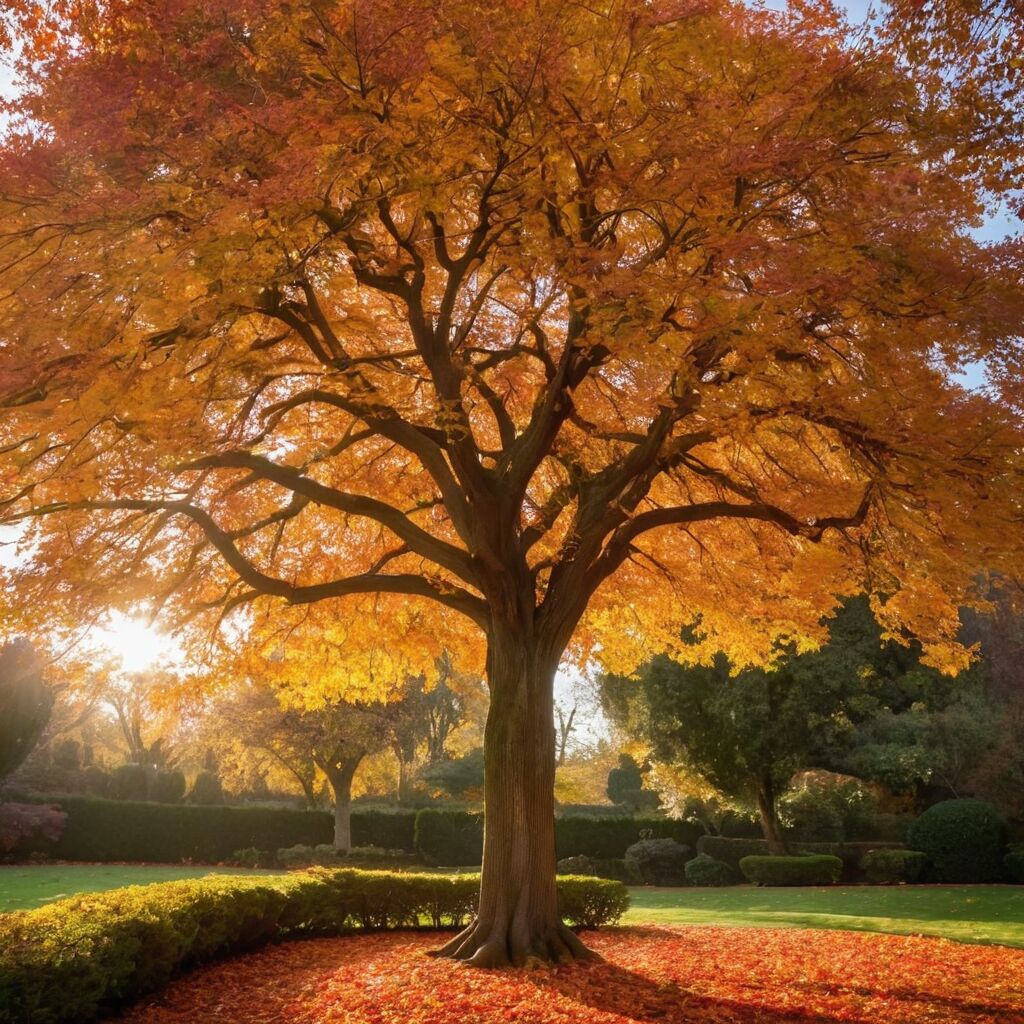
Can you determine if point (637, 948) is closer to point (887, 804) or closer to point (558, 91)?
point (558, 91)

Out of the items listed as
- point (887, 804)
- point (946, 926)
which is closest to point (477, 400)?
point (946, 926)

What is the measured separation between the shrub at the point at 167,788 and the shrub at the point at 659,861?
16.0 meters

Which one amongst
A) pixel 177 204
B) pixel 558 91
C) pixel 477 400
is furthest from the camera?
pixel 477 400

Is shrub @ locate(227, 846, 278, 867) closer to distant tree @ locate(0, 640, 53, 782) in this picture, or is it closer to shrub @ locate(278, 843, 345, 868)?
shrub @ locate(278, 843, 345, 868)

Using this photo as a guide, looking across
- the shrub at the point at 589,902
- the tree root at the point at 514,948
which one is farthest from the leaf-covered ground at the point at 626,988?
the shrub at the point at 589,902

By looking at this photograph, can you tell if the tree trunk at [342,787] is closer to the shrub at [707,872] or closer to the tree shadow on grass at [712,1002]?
the shrub at [707,872]

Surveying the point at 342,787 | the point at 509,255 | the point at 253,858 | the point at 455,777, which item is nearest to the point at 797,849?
the point at 342,787

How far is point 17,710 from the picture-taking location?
24.7m

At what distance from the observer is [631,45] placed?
6938mm

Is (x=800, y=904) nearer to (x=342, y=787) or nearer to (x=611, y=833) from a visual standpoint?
(x=611, y=833)

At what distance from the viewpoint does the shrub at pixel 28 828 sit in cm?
2350

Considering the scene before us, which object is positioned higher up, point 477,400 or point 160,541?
point 477,400

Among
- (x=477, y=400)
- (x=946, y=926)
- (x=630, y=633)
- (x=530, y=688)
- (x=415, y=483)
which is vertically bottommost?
(x=946, y=926)

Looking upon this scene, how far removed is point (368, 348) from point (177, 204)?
4.26 metres
